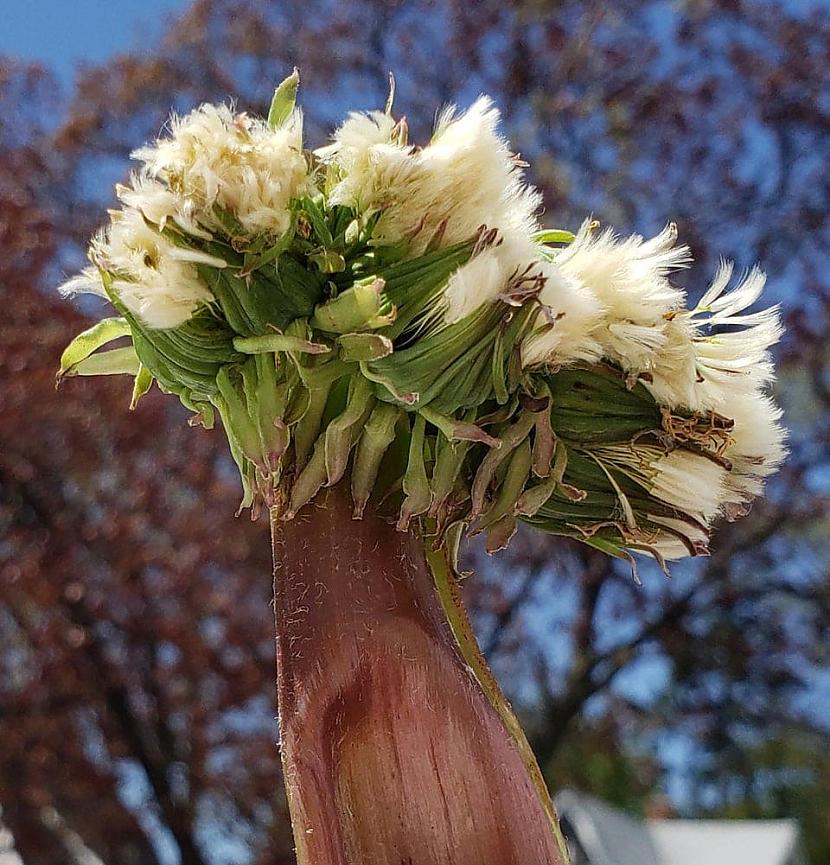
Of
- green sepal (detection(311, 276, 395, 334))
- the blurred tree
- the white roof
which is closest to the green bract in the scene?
green sepal (detection(311, 276, 395, 334))

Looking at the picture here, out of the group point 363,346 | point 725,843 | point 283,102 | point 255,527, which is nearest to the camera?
point 363,346

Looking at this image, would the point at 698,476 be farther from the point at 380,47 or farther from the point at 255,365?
the point at 380,47

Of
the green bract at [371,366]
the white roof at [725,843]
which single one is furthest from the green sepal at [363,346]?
the white roof at [725,843]

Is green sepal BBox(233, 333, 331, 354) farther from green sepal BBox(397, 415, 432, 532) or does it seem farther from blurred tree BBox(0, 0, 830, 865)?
blurred tree BBox(0, 0, 830, 865)

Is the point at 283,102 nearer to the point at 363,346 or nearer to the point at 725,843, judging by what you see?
the point at 363,346

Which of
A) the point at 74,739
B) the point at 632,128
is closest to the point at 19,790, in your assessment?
the point at 74,739

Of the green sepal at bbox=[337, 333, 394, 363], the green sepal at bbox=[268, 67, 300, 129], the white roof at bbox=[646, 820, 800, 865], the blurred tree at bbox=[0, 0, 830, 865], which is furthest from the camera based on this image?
the white roof at bbox=[646, 820, 800, 865]

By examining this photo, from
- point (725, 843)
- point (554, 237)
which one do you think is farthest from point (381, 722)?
point (725, 843)
